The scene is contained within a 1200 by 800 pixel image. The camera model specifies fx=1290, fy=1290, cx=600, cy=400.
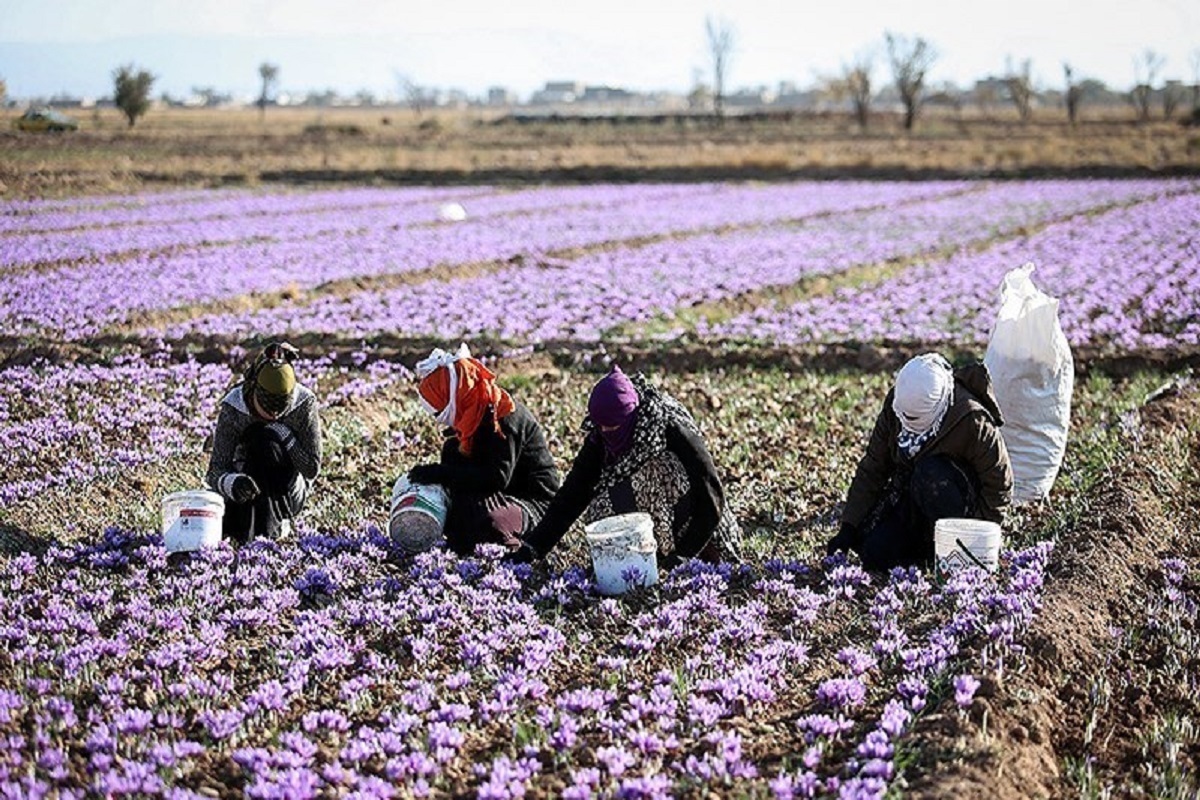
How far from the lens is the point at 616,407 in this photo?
249 inches

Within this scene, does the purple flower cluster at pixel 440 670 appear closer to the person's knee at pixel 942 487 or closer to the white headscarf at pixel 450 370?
the person's knee at pixel 942 487

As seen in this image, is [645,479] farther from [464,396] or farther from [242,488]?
[242,488]

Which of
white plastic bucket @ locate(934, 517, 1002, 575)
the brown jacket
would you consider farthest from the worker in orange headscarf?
white plastic bucket @ locate(934, 517, 1002, 575)

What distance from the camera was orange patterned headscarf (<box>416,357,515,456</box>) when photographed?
22.1 feet

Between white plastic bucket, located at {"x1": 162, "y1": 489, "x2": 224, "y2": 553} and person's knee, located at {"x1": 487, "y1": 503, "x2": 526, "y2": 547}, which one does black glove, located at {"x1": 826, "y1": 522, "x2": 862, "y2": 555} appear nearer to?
person's knee, located at {"x1": 487, "y1": 503, "x2": 526, "y2": 547}

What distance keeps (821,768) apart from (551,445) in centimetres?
528

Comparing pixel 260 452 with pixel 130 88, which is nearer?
pixel 260 452

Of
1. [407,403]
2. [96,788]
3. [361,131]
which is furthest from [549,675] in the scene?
[361,131]

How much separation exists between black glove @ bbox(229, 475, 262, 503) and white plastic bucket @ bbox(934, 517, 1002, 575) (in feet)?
11.9

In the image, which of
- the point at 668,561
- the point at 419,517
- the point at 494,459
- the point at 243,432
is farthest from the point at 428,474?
the point at 668,561

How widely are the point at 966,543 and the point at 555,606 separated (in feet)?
6.63

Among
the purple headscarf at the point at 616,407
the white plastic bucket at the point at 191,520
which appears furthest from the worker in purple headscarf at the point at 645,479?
the white plastic bucket at the point at 191,520

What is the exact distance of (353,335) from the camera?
46.0ft

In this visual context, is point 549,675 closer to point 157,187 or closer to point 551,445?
point 551,445
